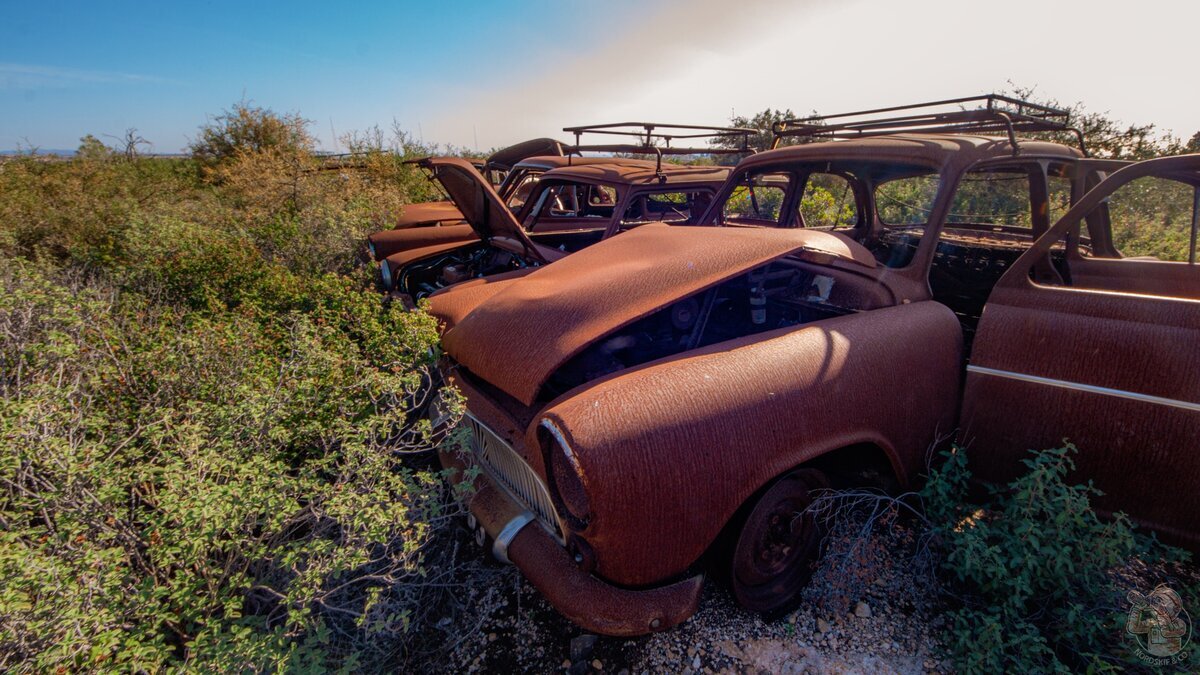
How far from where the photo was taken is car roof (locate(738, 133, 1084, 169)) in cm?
256

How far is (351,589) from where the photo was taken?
6.36ft

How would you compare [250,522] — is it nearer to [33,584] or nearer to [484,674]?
[33,584]

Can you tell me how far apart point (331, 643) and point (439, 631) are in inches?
15.8

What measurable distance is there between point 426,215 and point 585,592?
18.3 ft

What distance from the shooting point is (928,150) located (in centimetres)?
263

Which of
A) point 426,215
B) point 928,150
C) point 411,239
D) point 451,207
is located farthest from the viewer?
point 451,207

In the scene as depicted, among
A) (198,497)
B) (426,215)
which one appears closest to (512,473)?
(198,497)

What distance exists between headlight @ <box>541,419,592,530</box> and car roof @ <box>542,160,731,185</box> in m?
3.37

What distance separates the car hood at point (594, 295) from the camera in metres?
1.94

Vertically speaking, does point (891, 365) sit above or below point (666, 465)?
above

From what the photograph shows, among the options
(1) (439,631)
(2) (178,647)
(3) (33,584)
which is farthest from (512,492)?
(3) (33,584)

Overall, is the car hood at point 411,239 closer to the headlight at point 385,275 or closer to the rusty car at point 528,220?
the rusty car at point 528,220

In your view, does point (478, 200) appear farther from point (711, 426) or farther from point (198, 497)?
point (711, 426)

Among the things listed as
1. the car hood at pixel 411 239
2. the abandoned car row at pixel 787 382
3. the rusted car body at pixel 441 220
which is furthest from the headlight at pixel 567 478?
the car hood at pixel 411 239
